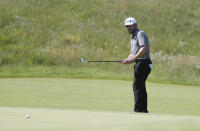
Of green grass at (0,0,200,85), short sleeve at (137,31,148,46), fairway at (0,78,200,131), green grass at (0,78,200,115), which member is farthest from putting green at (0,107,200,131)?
green grass at (0,0,200,85)

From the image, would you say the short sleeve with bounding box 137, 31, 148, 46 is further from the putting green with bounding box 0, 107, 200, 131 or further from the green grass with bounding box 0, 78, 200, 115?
the putting green with bounding box 0, 107, 200, 131

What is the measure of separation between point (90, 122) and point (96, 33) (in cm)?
2120

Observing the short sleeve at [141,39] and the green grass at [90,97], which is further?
the green grass at [90,97]

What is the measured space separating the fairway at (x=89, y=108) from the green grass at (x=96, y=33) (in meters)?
5.02

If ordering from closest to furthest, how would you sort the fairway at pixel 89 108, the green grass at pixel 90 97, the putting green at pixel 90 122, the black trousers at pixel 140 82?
the putting green at pixel 90 122
the fairway at pixel 89 108
the black trousers at pixel 140 82
the green grass at pixel 90 97

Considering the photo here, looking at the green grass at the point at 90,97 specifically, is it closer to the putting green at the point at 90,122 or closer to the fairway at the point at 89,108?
the fairway at the point at 89,108

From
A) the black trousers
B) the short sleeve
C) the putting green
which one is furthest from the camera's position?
the black trousers

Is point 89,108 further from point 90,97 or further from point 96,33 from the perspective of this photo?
point 96,33

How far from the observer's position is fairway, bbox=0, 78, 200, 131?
593 cm

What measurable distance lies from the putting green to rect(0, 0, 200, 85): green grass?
12522mm

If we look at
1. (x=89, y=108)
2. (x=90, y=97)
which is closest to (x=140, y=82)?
(x=89, y=108)

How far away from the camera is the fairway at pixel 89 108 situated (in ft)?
19.4

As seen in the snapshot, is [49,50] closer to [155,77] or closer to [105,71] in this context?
[105,71]

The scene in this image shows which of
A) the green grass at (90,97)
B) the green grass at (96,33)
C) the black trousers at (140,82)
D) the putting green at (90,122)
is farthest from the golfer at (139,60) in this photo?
the green grass at (96,33)
